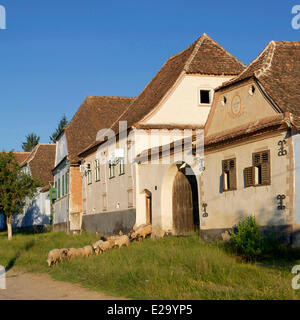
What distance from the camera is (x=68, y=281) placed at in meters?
15.7

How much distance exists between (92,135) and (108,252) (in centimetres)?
1592

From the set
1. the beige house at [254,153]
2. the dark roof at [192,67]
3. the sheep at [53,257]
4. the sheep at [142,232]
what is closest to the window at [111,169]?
the dark roof at [192,67]

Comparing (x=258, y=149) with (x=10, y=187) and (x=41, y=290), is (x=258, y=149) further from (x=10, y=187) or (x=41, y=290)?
(x=10, y=187)

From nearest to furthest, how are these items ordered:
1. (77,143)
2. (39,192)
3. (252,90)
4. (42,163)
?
(252,90) < (77,143) < (39,192) < (42,163)

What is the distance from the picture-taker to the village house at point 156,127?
25031mm

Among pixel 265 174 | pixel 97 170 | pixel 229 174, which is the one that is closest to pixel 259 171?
pixel 265 174

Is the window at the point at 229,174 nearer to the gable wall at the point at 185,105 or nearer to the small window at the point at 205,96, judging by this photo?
the gable wall at the point at 185,105

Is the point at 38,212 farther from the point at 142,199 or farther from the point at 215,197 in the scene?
the point at 215,197

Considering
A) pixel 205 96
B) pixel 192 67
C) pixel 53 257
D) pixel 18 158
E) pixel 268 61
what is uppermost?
pixel 192 67

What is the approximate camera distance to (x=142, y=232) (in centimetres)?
2314

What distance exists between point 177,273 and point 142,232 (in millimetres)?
9763
